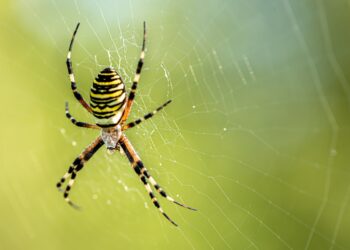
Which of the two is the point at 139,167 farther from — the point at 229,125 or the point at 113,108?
the point at 229,125

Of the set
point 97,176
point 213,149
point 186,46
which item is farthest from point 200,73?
point 97,176

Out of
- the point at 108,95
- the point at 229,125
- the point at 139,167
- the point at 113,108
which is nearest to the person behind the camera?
the point at 108,95

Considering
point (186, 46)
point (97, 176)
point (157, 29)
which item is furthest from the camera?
point (97, 176)

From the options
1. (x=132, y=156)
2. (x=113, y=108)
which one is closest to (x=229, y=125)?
(x=132, y=156)

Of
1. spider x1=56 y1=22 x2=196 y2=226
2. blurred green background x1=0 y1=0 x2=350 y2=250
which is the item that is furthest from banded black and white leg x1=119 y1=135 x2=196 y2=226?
blurred green background x1=0 y1=0 x2=350 y2=250

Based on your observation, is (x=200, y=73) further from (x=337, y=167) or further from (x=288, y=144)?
(x=337, y=167)
